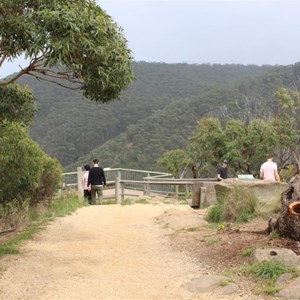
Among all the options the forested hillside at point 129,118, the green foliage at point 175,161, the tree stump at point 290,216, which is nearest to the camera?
the tree stump at point 290,216

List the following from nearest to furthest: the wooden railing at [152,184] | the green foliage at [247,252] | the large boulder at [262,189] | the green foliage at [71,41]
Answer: the green foliage at [71,41], the green foliage at [247,252], the large boulder at [262,189], the wooden railing at [152,184]

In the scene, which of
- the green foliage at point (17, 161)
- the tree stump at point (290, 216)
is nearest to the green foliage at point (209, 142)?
the green foliage at point (17, 161)

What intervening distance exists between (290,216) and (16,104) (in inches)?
212

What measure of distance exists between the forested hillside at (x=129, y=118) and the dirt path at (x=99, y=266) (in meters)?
30.5

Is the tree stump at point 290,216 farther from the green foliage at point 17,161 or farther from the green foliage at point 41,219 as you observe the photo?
the green foliage at point 17,161

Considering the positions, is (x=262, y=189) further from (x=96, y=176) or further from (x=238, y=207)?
(x=96, y=176)

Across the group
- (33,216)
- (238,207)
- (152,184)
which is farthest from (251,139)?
(238,207)

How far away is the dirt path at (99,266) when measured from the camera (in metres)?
6.15

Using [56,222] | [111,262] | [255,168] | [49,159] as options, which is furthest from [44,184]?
[255,168]

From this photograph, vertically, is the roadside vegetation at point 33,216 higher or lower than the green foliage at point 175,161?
lower

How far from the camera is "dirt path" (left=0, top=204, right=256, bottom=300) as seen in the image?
615 centimetres

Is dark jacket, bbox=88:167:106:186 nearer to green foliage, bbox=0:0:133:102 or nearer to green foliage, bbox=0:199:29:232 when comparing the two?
green foliage, bbox=0:199:29:232

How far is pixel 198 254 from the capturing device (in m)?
7.79

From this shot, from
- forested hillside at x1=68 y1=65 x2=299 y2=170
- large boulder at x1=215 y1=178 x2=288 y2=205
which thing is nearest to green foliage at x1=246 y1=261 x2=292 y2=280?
large boulder at x1=215 y1=178 x2=288 y2=205
